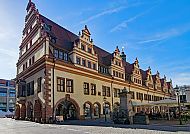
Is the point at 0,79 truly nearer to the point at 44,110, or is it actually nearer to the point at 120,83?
the point at 120,83

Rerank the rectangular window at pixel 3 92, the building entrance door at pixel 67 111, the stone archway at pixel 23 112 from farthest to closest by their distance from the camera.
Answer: the rectangular window at pixel 3 92, the stone archway at pixel 23 112, the building entrance door at pixel 67 111

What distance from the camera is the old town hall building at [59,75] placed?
96.4 ft

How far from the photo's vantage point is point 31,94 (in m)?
33.1

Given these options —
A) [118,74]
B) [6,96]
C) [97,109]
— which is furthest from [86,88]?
[6,96]

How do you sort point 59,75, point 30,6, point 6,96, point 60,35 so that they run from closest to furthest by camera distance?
point 59,75, point 60,35, point 30,6, point 6,96

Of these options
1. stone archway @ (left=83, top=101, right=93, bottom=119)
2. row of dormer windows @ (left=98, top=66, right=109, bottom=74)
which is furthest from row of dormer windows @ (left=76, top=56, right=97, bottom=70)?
stone archway @ (left=83, top=101, right=93, bottom=119)

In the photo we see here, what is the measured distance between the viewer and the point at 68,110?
34469 millimetres

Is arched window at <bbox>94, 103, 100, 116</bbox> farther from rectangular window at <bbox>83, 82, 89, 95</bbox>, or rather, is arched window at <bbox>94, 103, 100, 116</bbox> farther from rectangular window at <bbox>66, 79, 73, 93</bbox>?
rectangular window at <bbox>66, 79, 73, 93</bbox>

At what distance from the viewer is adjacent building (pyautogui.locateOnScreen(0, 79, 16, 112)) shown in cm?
10181

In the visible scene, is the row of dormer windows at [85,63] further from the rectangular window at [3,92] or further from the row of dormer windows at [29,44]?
the rectangular window at [3,92]

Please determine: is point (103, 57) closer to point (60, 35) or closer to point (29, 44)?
point (60, 35)

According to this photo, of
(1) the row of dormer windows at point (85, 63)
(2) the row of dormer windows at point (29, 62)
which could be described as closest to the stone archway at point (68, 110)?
(1) the row of dormer windows at point (85, 63)

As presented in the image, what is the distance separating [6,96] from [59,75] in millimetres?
83169

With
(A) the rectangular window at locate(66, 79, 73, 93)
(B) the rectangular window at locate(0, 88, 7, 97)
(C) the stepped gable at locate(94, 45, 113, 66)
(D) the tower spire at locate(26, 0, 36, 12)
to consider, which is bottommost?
(B) the rectangular window at locate(0, 88, 7, 97)
